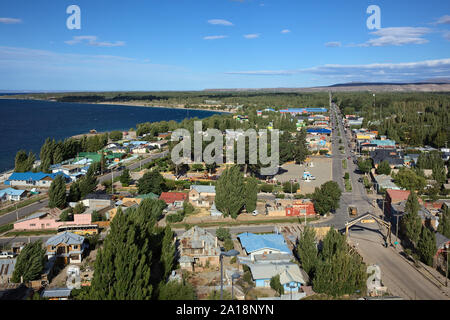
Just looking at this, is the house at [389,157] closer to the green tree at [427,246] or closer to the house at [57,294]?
the green tree at [427,246]

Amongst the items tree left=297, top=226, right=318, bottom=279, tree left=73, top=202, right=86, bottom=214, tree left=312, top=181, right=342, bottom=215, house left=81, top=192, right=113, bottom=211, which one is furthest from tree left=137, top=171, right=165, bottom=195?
tree left=297, top=226, right=318, bottom=279

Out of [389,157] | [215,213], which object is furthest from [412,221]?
[389,157]

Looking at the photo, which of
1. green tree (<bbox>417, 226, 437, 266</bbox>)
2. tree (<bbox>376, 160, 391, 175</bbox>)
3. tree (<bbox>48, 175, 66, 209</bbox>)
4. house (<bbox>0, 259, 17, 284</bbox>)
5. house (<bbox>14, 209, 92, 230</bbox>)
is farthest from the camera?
tree (<bbox>376, 160, 391, 175</bbox>)

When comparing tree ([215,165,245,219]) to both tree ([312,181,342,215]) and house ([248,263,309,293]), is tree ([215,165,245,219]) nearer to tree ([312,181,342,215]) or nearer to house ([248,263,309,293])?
tree ([312,181,342,215])

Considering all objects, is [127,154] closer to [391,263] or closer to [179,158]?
[179,158]

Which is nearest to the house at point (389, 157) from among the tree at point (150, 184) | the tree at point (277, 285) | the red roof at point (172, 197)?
the red roof at point (172, 197)

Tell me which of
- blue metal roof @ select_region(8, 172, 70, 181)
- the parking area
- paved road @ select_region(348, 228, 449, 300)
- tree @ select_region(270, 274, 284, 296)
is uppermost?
blue metal roof @ select_region(8, 172, 70, 181)

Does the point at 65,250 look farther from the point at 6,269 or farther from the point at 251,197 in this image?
the point at 251,197
